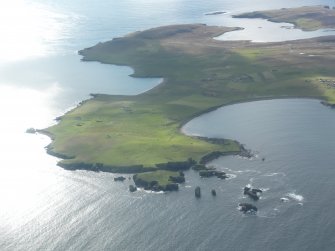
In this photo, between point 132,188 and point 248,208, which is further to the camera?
point 132,188

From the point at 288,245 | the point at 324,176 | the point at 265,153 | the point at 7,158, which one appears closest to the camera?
the point at 288,245

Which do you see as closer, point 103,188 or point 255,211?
point 255,211

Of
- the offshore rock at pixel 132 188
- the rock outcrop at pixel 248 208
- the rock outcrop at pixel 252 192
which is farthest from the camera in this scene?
the offshore rock at pixel 132 188

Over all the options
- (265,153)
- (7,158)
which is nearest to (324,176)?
(265,153)

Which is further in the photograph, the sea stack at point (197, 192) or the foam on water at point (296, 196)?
the sea stack at point (197, 192)

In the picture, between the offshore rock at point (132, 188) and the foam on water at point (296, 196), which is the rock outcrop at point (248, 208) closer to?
the foam on water at point (296, 196)

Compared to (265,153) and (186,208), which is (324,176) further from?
(186,208)

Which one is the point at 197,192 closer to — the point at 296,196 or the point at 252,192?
the point at 252,192

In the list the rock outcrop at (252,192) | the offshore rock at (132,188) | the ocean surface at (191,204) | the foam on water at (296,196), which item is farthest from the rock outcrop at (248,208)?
the offshore rock at (132,188)

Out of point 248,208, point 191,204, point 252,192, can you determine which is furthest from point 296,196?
point 191,204

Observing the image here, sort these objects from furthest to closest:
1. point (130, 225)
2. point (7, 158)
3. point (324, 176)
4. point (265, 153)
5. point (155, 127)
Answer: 1. point (155, 127)
2. point (7, 158)
3. point (265, 153)
4. point (324, 176)
5. point (130, 225)

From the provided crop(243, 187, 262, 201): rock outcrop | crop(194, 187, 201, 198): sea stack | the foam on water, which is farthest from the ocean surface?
crop(243, 187, 262, 201): rock outcrop
